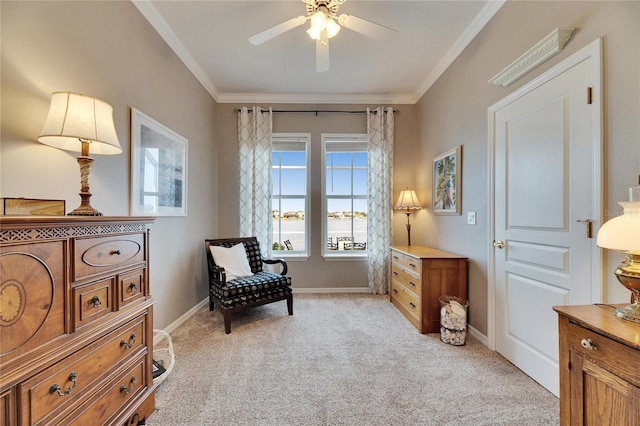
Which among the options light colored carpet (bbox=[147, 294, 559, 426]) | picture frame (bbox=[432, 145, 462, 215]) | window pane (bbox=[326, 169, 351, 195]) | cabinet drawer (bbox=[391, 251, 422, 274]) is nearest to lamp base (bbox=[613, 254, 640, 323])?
light colored carpet (bbox=[147, 294, 559, 426])

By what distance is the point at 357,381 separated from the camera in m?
1.82

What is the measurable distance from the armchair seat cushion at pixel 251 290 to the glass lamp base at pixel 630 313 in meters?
2.57

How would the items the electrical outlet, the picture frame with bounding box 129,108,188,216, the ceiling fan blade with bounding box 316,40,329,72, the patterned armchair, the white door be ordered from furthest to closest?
1. the patterned armchair
2. the electrical outlet
3. the picture frame with bounding box 129,108,188,216
4. the ceiling fan blade with bounding box 316,40,329,72
5. the white door

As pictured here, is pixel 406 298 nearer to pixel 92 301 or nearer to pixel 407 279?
pixel 407 279

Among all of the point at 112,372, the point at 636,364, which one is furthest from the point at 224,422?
the point at 636,364

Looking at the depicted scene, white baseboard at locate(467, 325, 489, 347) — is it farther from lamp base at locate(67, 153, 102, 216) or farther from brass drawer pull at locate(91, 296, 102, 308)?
lamp base at locate(67, 153, 102, 216)

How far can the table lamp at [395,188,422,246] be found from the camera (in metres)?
3.55

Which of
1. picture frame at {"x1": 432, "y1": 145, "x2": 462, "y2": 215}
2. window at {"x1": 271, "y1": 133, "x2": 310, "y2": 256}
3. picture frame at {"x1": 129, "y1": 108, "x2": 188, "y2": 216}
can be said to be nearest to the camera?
picture frame at {"x1": 129, "y1": 108, "x2": 188, "y2": 216}

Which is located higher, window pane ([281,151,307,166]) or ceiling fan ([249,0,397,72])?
ceiling fan ([249,0,397,72])

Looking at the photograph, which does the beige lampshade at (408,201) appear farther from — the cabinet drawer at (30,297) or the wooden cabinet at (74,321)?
the cabinet drawer at (30,297)

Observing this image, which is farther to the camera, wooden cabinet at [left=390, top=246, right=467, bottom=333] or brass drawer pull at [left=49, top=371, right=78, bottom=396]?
wooden cabinet at [left=390, top=246, right=467, bottom=333]

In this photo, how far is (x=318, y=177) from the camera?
394cm

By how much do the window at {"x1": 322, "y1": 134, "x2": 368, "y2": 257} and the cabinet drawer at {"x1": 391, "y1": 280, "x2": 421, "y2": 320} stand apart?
0.78m

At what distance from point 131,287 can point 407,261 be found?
2.61 m
